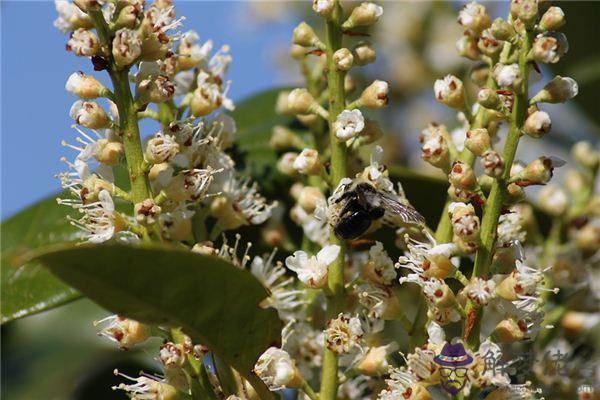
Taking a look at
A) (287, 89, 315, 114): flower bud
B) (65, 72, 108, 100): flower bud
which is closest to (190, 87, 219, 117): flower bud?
(287, 89, 315, 114): flower bud

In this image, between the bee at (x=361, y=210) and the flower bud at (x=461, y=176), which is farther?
the bee at (x=361, y=210)

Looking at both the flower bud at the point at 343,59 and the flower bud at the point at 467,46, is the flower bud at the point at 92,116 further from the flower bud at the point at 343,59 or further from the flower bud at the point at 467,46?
the flower bud at the point at 467,46

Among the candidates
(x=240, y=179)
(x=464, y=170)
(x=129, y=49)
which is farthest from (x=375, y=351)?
(x=129, y=49)

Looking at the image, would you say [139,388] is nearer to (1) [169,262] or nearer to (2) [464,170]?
(1) [169,262]

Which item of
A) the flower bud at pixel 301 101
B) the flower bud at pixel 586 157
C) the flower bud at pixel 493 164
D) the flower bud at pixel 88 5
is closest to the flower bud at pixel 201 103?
the flower bud at pixel 301 101

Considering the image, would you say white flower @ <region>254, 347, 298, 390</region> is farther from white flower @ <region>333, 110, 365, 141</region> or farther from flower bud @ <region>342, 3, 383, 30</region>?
flower bud @ <region>342, 3, 383, 30</region>

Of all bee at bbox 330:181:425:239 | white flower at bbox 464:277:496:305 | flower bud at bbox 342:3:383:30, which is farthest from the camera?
flower bud at bbox 342:3:383:30

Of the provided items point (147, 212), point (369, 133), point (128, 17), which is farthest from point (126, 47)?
Answer: point (369, 133)
